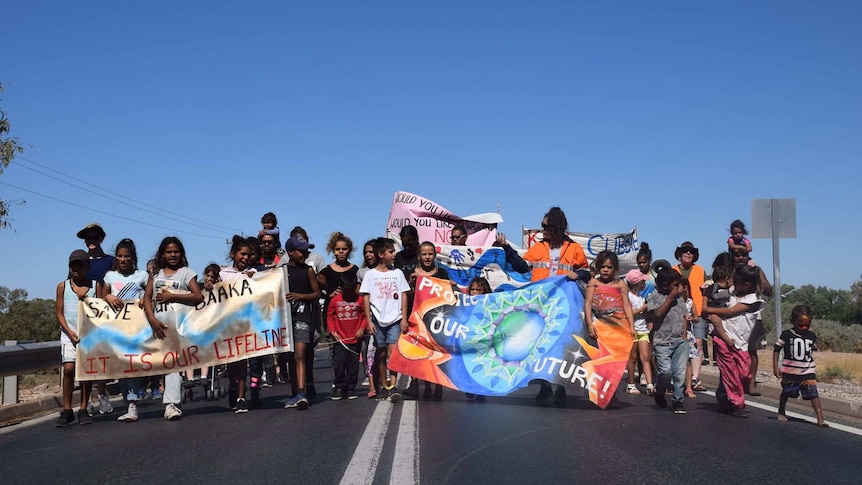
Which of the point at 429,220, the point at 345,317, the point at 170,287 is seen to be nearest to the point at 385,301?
the point at 345,317

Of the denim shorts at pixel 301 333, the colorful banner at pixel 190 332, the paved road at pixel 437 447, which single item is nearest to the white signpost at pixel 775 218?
the paved road at pixel 437 447

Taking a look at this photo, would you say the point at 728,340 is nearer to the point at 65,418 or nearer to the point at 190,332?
the point at 190,332

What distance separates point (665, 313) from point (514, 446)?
394 cm

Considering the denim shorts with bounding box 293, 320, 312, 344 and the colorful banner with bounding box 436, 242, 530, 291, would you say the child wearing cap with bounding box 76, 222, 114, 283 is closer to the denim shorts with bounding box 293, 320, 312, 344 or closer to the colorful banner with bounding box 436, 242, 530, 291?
the denim shorts with bounding box 293, 320, 312, 344

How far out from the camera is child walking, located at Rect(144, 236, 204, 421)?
9641mm

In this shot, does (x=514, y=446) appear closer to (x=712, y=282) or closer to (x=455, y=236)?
(x=712, y=282)

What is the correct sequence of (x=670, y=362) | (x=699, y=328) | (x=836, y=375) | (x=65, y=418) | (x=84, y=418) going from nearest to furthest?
(x=65, y=418), (x=84, y=418), (x=670, y=362), (x=699, y=328), (x=836, y=375)

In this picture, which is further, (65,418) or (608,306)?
(608,306)

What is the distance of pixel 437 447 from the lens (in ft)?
22.6

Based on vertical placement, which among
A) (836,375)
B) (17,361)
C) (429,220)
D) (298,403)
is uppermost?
(429,220)

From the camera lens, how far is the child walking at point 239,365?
32.3 ft

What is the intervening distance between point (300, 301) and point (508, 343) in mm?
2526

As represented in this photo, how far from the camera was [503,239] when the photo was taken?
10.6 m

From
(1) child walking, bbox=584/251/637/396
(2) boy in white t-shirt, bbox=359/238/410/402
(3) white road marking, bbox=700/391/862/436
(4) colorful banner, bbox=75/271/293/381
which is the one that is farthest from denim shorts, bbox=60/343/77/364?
(3) white road marking, bbox=700/391/862/436
